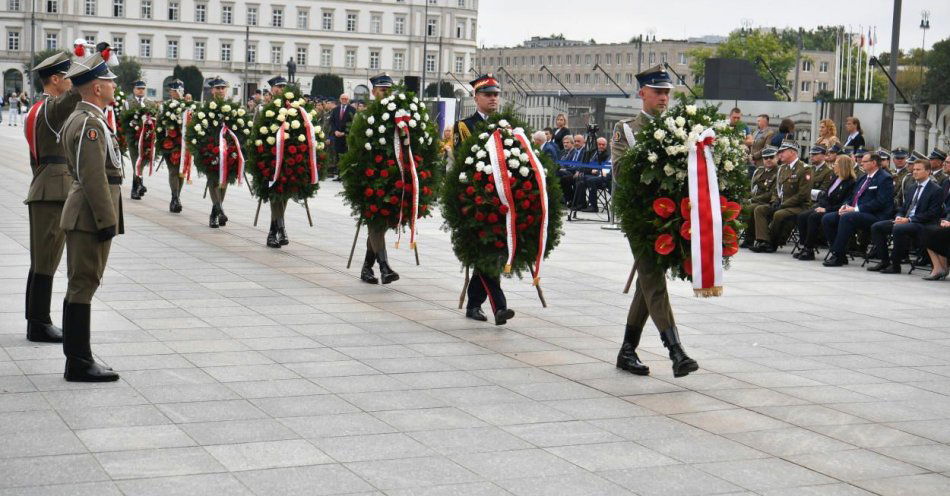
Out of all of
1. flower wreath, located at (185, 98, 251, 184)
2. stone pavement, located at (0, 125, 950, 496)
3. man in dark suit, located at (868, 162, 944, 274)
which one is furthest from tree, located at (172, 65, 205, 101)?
stone pavement, located at (0, 125, 950, 496)

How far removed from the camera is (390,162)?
12914mm

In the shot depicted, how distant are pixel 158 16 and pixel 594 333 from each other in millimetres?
124164

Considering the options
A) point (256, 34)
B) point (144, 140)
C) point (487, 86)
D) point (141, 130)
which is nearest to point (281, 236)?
point (487, 86)

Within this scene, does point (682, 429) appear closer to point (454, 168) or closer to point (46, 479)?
point (46, 479)

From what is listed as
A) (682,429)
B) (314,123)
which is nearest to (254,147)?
(314,123)

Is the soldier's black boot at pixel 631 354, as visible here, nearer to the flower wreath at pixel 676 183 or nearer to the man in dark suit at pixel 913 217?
the flower wreath at pixel 676 183

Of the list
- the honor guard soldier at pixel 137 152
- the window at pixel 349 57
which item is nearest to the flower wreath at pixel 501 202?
the honor guard soldier at pixel 137 152

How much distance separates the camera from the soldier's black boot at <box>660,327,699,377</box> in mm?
8281

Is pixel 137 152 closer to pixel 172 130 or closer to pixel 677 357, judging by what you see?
pixel 172 130

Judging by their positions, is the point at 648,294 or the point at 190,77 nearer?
the point at 648,294

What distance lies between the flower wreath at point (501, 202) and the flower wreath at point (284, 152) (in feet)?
19.8

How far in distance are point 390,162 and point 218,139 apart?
6.79 m

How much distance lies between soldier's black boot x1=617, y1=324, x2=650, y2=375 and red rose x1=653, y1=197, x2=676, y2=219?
3.14ft

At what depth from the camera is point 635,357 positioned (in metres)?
8.83
